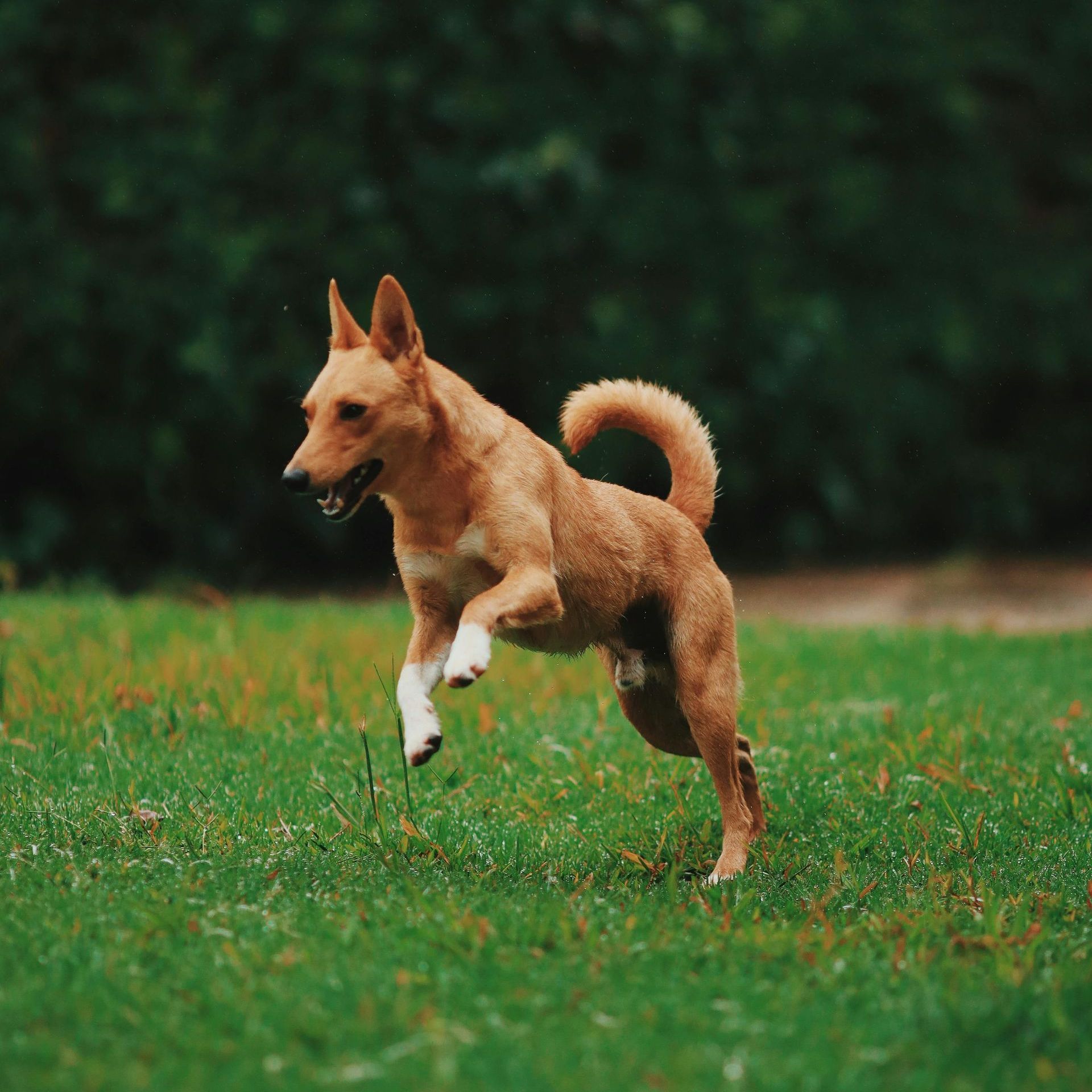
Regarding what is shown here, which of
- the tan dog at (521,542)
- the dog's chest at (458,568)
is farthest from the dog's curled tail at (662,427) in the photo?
the dog's chest at (458,568)

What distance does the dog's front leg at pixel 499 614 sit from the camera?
11.2ft

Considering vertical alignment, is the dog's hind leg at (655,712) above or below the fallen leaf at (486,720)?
above

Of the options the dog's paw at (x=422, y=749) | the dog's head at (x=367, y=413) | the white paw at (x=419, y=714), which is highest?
the dog's head at (x=367, y=413)

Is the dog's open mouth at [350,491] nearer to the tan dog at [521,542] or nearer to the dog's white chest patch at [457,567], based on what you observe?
the tan dog at [521,542]

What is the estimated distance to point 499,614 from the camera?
359 cm

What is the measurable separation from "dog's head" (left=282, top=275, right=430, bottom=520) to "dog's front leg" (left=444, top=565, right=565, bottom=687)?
1.51ft

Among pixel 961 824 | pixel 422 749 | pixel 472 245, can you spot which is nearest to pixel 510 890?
pixel 422 749

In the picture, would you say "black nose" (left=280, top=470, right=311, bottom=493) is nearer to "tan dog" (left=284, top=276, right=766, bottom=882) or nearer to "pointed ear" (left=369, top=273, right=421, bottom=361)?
"tan dog" (left=284, top=276, right=766, bottom=882)

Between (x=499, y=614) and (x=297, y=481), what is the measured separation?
631 mm

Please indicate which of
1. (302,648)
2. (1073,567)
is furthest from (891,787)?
(1073,567)

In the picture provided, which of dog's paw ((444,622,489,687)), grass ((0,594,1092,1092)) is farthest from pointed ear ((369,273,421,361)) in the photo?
grass ((0,594,1092,1092))

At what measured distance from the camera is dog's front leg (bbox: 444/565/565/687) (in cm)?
341

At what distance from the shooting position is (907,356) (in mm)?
12836

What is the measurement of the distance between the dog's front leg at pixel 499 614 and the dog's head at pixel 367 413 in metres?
0.46
